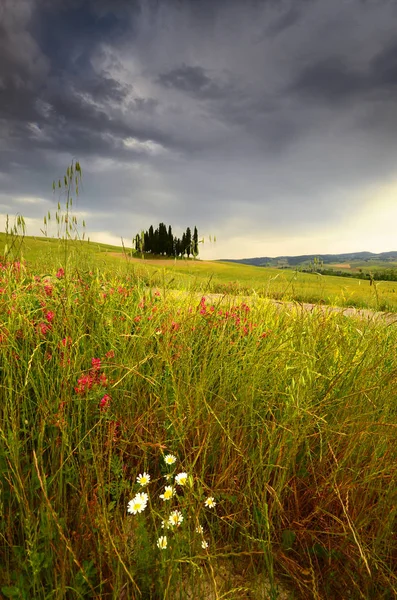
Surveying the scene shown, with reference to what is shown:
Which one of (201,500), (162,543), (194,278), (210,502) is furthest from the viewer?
Result: (194,278)

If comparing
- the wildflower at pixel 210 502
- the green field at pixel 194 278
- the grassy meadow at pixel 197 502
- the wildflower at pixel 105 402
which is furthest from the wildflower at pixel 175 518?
the green field at pixel 194 278

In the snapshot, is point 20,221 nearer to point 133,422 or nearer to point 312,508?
point 133,422

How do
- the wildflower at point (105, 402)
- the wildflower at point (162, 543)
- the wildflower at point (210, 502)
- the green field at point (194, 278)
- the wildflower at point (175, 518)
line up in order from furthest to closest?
1. the green field at point (194, 278)
2. the wildflower at point (105, 402)
3. the wildflower at point (210, 502)
4. the wildflower at point (175, 518)
5. the wildflower at point (162, 543)

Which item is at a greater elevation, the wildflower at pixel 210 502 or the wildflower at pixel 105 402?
the wildflower at pixel 105 402

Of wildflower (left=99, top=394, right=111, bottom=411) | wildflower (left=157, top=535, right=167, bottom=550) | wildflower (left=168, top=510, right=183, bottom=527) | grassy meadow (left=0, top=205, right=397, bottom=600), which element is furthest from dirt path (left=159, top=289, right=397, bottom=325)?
wildflower (left=157, top=535, right=167, bottom=550)

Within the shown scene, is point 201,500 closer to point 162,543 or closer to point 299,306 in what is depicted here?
point 162,543

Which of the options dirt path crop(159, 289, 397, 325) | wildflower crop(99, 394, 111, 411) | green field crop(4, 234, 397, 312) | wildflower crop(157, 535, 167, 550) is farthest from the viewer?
green field crop(4, 234, 397, 312)

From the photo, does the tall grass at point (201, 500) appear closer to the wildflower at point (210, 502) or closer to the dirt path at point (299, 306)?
the wildflower at point (210, 502)

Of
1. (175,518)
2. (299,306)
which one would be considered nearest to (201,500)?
(175,518)

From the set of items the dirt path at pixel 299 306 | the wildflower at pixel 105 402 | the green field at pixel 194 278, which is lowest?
the wildflower at pixel 105 402

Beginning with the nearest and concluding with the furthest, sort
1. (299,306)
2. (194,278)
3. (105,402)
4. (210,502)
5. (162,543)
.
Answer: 1. (162,543)
2. (210,502)
3. (105,402)
4. (299,306)
5. (194,278)

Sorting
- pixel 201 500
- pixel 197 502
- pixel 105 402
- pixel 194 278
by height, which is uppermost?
pixel 194 278

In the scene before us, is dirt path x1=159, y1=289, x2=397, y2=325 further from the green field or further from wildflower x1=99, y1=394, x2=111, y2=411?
wildflower x1=99, y1=394, x2=111, y2=411

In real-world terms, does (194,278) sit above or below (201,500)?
above
